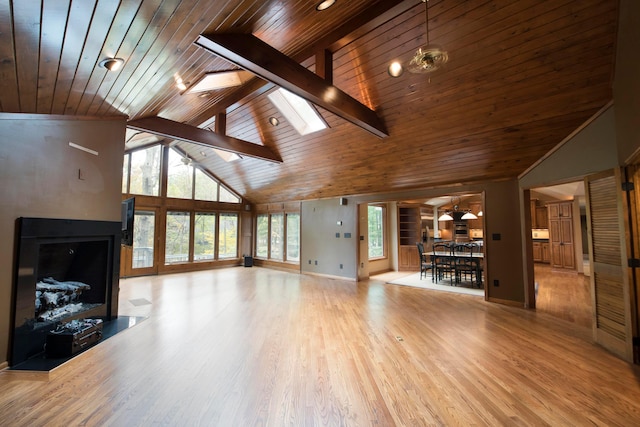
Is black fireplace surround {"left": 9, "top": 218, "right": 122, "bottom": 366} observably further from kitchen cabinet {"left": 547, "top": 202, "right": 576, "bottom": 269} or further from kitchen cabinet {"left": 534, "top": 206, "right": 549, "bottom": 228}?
kitchen cabinet {"left": 534, "top": 206, "right": 549, "bottom": 228}

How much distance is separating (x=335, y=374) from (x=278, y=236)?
23.7 feet

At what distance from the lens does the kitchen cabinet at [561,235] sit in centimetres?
835

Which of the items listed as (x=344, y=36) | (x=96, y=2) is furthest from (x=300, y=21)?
(x=96, y=2)

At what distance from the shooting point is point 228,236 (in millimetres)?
9766

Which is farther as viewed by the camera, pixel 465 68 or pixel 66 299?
pixel 66 299

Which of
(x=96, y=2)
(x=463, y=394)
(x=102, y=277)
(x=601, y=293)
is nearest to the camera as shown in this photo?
(x=96, y=2)

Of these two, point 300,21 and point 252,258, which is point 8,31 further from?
point 252,258

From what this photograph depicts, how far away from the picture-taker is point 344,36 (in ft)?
10.6

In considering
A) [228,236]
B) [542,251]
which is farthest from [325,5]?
[542,251]

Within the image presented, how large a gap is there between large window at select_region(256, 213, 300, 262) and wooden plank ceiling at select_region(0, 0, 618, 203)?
4.34 m

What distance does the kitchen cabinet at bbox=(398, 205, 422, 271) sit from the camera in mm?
8828

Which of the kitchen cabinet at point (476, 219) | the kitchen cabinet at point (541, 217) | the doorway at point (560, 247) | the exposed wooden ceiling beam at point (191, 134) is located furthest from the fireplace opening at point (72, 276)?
the kitchen cabinet at point (541, 217)

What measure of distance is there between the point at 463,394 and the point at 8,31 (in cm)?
397

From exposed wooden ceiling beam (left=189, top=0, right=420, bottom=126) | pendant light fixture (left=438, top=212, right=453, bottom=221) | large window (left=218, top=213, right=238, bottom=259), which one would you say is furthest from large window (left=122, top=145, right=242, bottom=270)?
pendant light fixture (left=438, top=212, right=453, bottom=221)
